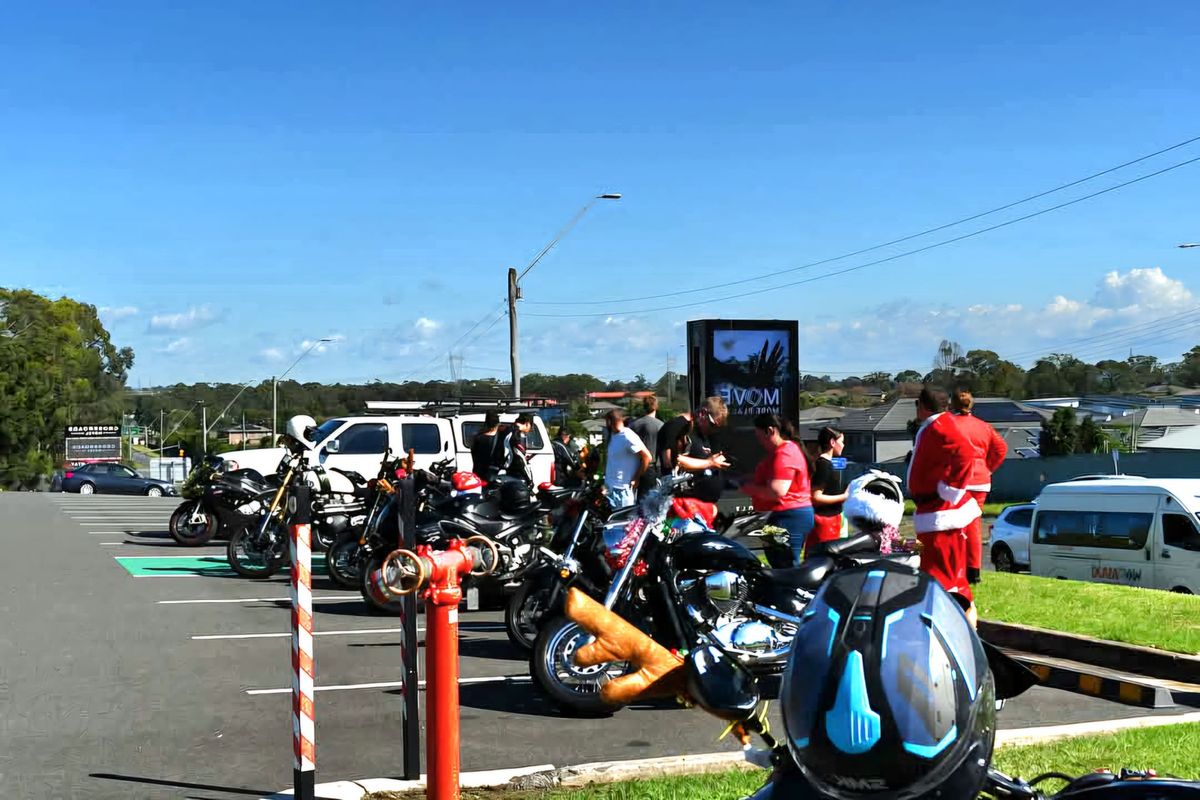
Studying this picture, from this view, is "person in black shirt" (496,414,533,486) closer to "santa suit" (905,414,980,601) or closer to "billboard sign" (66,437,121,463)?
"santa suit" (905,414,980,601)

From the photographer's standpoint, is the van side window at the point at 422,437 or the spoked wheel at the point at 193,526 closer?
the spoked wheel at the point at 193,526

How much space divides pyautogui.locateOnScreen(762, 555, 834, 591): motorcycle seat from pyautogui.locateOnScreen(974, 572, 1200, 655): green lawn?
333cm

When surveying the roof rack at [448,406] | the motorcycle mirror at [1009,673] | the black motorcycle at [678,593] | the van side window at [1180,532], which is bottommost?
the van side window at [1180,532]

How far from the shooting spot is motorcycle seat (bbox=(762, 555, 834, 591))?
7.17 metres

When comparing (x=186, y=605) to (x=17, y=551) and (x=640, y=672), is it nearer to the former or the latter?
(x=17, y=551)

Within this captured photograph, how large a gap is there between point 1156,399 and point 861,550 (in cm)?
9884

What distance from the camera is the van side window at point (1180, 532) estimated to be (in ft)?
60.9

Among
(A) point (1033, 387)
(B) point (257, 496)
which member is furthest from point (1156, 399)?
(B) point (257, 496)

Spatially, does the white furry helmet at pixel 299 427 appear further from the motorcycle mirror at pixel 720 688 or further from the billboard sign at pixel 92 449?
the billboard sign at pixel 92 449

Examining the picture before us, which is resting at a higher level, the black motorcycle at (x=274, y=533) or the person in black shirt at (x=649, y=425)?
the person in black shirt at (x=649, y=425)

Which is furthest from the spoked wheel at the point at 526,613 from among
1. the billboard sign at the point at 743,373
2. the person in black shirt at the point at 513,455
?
the billboard sign at the point at 743,373

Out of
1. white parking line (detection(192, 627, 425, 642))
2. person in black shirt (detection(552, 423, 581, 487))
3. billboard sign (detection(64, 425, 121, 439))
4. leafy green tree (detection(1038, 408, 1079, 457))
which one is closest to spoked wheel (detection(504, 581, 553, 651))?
person in black shirt (detection(552, 423, 581, 487))

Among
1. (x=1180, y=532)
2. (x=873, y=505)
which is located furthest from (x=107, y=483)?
(x=873, y=505)

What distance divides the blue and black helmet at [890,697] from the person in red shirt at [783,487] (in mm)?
8049
